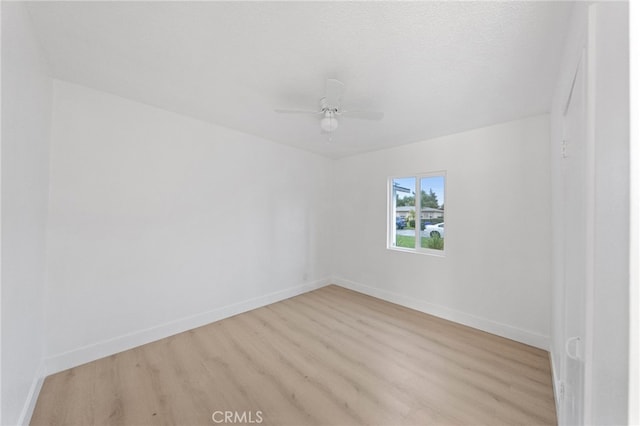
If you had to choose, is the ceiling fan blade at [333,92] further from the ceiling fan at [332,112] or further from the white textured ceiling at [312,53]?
the white textured ceiling at [312,53]

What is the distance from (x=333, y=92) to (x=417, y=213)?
91.6 inches

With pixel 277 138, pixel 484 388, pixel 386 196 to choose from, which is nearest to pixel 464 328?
pixel 484 388

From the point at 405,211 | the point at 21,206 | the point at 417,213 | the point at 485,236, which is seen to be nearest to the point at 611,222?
the point at 485,236

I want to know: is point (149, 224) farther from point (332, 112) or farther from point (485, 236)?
point (485, 236)

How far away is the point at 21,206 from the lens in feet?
4.50

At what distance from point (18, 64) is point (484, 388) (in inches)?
148

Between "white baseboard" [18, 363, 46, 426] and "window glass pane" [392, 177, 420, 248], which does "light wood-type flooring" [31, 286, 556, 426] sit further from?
"window glass pane" [392, 177, 420, 248]

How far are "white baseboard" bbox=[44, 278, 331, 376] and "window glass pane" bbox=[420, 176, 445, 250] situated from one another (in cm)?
240

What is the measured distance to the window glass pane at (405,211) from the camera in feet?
11.7

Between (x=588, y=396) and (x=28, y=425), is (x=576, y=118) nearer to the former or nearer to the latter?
(x=588, y=396)

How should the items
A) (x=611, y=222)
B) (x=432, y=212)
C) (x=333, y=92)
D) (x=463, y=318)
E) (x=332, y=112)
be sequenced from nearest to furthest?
(x=611, y=222), (x=333, y=92), (x=332, y=112), (x=463, y=318), (x=432, y=212)

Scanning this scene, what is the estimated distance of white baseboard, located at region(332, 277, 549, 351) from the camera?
244 cm

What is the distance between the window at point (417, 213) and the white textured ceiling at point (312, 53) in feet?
3.58

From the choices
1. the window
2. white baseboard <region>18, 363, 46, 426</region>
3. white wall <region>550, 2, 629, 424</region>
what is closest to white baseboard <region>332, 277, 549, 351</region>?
the window
